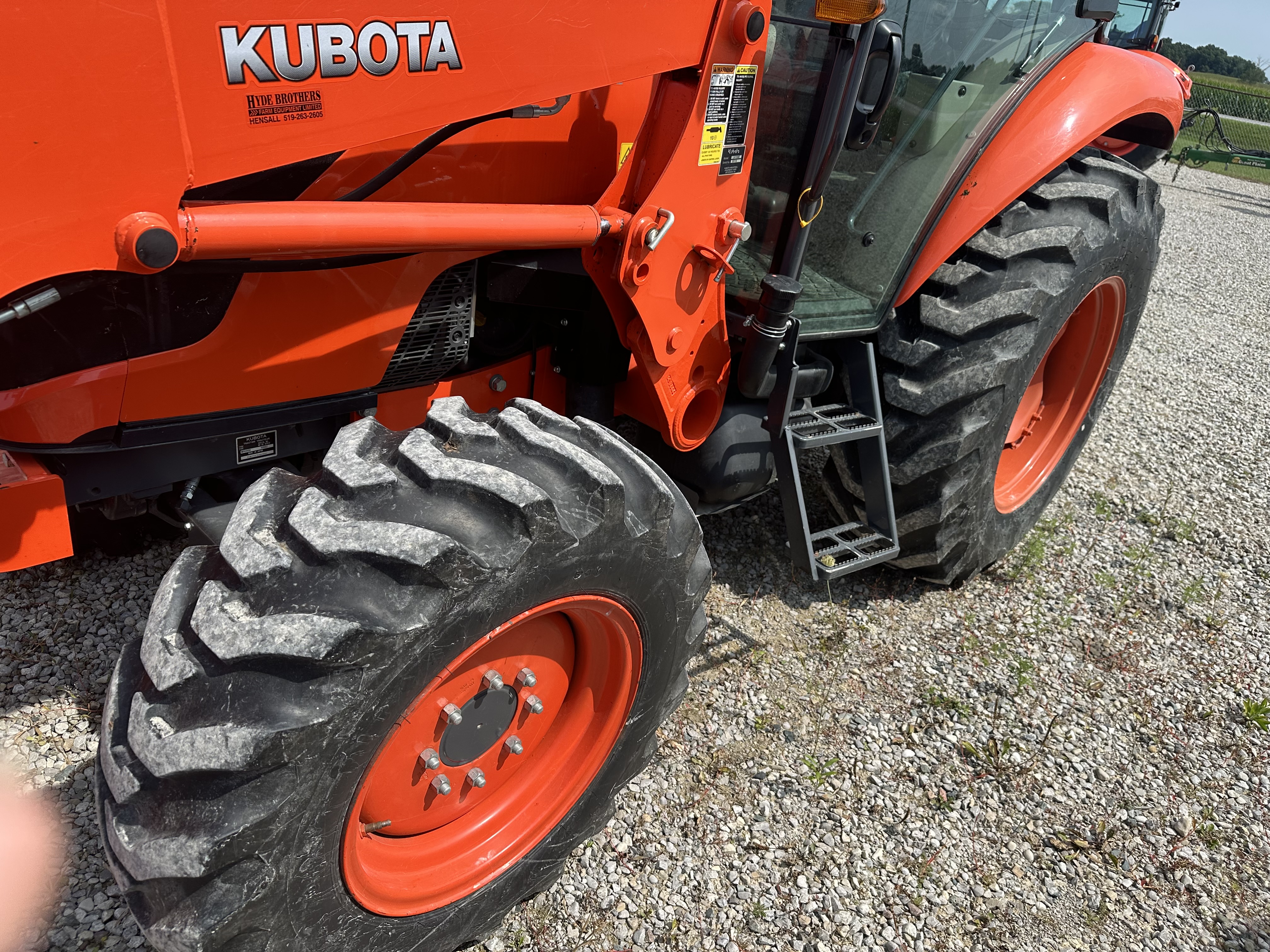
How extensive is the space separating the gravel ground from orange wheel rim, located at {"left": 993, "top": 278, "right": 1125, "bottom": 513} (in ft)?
0.95

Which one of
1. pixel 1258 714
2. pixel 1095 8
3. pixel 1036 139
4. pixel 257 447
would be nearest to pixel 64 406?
pixel 257 447

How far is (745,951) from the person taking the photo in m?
2.04

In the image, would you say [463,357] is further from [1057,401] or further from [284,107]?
[1057,401]

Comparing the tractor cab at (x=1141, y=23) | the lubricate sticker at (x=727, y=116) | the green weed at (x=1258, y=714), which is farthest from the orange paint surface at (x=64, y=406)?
the tractor cab at (x=1141, y=23)

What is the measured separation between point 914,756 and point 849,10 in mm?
1944

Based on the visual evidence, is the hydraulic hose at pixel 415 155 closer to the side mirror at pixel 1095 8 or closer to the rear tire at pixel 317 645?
the rear tire at pixel 317 645

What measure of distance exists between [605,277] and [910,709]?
64.4 inches

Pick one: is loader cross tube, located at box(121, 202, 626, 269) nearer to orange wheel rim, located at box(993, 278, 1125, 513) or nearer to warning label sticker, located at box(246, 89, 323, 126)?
warning label sticker, located at box(246, 89, 323, 126)

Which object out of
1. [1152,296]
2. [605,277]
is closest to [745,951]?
[605,277]

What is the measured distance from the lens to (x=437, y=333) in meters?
2.09

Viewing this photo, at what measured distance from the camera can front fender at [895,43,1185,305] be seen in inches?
108

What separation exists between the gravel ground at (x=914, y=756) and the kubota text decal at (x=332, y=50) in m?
1.70

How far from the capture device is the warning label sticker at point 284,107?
4.77ft

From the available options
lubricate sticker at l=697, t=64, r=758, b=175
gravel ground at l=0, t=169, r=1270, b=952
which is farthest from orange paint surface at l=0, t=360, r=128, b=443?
lubricate sticker at l=697, t=64, r=758, b=175
